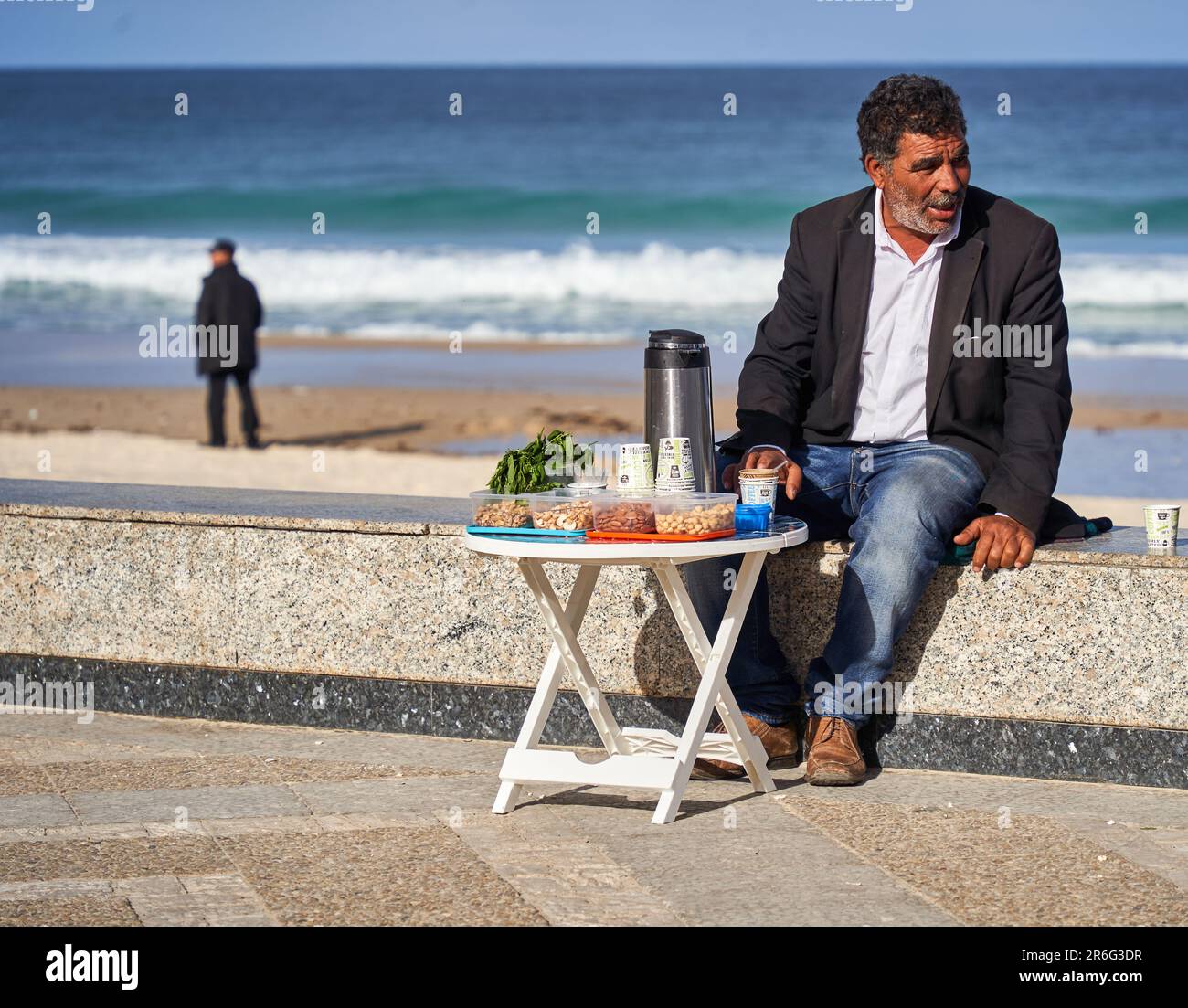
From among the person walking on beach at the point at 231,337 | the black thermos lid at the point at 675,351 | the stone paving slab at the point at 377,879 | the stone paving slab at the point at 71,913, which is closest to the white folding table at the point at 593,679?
the stone paving slab at the point at 377,879

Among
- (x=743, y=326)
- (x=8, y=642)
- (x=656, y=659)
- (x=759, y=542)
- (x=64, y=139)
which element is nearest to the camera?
(x=759, y=542)

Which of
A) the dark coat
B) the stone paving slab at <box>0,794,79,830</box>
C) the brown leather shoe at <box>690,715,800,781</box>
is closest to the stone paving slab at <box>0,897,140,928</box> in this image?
the stone paving slab at <box>0,794,79,830</box>

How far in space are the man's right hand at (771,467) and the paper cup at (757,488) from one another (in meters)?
0.40

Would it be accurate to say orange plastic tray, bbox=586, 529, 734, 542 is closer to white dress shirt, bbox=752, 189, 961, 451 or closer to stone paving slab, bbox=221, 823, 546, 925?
stone paving slab, bbox=221, 823, 546, 925

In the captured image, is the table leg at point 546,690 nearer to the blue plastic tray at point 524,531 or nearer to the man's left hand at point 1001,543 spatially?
the blue plastic tray at point 524,531

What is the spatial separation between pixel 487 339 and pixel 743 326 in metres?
3.50

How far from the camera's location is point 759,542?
4.15 meters

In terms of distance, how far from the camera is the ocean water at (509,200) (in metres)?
23.5

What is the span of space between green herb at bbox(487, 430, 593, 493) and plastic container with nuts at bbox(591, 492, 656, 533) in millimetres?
205

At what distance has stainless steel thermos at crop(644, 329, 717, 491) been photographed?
455 cm

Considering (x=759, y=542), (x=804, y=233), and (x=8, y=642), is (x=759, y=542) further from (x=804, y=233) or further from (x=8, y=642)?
(x=8, y=642)

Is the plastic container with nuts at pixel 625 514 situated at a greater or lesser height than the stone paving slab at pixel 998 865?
greater
